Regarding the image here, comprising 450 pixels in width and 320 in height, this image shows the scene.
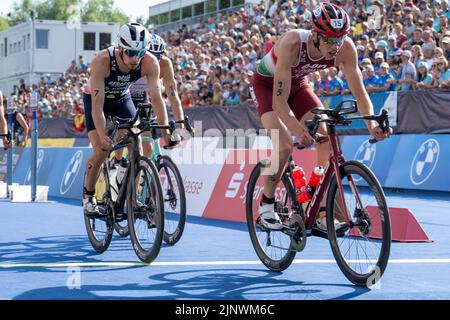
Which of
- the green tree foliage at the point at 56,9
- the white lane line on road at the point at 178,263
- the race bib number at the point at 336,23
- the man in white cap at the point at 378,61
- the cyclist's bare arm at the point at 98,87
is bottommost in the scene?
the white lane line on road at the point at 178,263

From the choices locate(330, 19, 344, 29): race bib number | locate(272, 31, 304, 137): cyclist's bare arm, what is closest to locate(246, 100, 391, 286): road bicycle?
locate(272, 31, 304, 137): cyclist's bare arm

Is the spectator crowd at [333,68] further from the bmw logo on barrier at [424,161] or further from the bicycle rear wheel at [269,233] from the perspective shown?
the bicycle rear wheel at [269,233]

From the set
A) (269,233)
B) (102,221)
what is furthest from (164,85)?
(269,233)

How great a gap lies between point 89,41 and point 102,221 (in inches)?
2004

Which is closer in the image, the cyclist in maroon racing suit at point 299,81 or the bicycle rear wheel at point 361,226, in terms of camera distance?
the bicycle rear wheel at point 361,226

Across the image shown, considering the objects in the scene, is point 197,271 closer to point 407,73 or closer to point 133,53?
point 133,53

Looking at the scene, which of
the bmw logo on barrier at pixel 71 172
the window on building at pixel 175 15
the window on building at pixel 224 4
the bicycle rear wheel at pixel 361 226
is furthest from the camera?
the window on building at pixel 175 15

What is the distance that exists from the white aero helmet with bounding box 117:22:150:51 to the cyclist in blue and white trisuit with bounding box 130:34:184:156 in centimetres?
137

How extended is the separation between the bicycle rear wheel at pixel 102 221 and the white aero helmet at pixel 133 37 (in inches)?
58.8

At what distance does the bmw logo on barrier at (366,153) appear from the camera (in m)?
16.4

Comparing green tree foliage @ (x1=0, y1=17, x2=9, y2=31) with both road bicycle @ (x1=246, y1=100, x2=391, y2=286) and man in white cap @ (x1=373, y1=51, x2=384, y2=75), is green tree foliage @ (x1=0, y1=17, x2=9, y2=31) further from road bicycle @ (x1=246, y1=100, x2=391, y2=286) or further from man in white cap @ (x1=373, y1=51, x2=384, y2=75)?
road bicycle @ (x1=246, y1=100, x2=391, y2=286)

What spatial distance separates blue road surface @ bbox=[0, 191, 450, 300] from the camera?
19.0 ft

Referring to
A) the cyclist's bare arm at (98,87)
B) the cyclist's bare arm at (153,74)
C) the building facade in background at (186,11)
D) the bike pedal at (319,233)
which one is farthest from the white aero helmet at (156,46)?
the building facade in background at (186,11)

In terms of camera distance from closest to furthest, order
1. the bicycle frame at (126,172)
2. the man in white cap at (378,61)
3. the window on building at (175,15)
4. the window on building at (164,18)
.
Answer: the bicycle frame at (126,172) < the man in white cap at (378,61) < the window on building at (175,15) < the window on building at (164,18)
